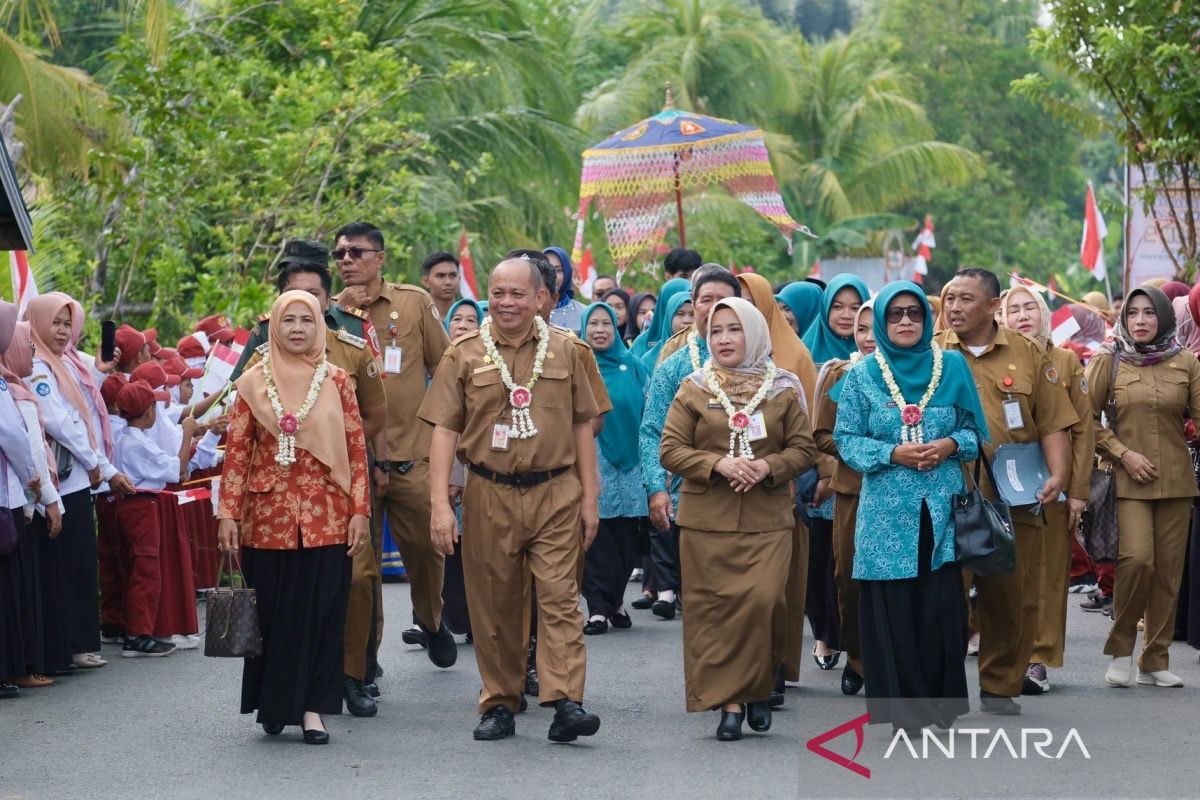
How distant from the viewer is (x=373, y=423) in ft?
28.2

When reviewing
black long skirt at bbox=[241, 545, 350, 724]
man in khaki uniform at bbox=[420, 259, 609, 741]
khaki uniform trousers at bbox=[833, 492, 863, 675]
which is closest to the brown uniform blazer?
man in khaki uniform at bbox=[420, 259, 609, 741]

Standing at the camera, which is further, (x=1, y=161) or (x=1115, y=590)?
(x=1115, y=590)

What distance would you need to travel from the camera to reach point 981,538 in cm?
766

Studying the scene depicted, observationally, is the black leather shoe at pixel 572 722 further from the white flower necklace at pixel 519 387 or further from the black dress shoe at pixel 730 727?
the white flower necklace at pixel 519 387

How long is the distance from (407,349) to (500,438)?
1.60 m

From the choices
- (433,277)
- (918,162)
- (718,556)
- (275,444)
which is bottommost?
(718,556)

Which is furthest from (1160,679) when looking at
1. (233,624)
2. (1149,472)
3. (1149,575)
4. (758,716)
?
(233,624)

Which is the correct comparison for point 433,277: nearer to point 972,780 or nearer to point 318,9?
point 972,780

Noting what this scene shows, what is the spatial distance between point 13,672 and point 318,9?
418 inches

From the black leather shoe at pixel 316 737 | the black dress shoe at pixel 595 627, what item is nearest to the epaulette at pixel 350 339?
the black leather shoe at pixel 316 737

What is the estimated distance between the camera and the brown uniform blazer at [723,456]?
7.96 metres

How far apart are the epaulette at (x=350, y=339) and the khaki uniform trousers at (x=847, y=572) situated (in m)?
2.44

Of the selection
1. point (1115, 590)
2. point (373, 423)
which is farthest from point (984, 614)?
point (373, 423)

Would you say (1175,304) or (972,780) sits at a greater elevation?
(1175,304)
